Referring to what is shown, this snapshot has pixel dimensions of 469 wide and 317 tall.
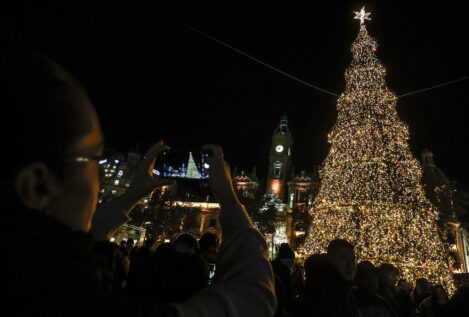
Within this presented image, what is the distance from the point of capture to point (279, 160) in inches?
2200

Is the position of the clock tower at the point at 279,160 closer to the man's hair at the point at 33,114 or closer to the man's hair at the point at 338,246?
the man's hair at the point at 338,246

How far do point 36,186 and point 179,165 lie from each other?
1793 mm

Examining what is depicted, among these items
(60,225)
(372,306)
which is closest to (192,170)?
(60,225)

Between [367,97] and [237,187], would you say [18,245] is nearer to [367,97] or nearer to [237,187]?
[367,97]

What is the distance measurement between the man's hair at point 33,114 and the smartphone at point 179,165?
1414mm

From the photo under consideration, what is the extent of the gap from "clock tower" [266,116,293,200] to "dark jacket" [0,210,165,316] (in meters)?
51.9

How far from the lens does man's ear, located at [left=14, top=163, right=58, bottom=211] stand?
70 cm

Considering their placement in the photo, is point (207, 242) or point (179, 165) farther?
point (207, 242)

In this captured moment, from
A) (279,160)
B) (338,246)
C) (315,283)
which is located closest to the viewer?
(315,283)

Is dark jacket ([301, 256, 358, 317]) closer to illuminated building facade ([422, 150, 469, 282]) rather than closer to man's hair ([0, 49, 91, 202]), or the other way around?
man's hair ([0, 49, 91, 202])

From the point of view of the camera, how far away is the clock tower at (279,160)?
53.6 metres

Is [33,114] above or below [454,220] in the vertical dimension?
below

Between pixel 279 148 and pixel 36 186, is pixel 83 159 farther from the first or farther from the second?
pixel 279 148

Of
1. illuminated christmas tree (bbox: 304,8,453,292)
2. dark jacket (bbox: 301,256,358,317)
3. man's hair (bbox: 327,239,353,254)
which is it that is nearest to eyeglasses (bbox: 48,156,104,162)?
dark jacket (bbox: 301,256,358,317)
